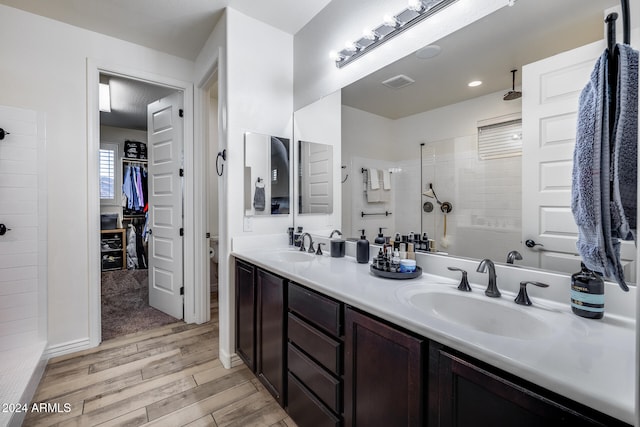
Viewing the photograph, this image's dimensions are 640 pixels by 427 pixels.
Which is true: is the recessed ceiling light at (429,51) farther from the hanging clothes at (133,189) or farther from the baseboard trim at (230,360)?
the hanging clothes at (133,189)

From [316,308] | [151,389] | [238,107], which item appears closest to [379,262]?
[316,308]

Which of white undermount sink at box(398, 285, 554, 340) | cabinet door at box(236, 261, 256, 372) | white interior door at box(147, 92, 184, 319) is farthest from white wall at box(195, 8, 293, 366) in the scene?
white undermount sink at box(398, 285, 554, 340)

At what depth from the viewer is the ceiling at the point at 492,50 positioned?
98 cm

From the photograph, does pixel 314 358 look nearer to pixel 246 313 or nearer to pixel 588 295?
pixel 246 313

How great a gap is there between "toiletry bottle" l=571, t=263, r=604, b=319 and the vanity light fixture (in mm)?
1280

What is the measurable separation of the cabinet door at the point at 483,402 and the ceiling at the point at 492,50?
105cm

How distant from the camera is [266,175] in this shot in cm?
232

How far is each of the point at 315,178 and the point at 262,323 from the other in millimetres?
1137

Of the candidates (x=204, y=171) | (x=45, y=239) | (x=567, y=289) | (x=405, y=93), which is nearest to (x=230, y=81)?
(x=204, y=171)

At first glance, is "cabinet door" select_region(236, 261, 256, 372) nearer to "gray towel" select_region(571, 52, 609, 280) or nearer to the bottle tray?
the bottle tray

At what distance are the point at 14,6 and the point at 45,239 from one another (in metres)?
1.71

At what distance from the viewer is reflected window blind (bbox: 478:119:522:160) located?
1127 millimetres

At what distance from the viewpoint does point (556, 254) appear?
1.05m

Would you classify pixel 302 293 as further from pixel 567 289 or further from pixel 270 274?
pixel 567 289
